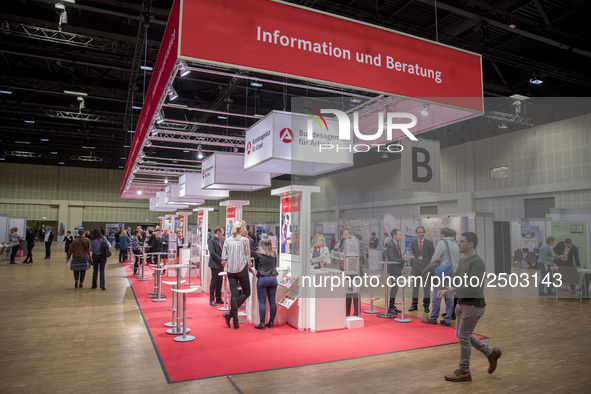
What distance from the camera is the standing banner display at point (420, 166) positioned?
14.5 ft

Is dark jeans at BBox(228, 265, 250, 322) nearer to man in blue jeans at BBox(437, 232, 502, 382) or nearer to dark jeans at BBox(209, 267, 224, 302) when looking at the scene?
dark jeans at BBox(209, 267, 224, 302)

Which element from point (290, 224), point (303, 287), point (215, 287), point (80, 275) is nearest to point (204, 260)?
point (215, 287)

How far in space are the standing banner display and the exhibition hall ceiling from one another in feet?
4.33

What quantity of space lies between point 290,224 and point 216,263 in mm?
1880

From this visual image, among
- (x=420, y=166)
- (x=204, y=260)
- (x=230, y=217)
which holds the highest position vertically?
(x=420, y=166)

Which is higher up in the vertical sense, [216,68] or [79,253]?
[216,68]

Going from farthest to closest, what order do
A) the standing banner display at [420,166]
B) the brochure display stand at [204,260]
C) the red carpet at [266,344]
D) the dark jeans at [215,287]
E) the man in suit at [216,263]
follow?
1. the brochure display stand at [204,260]
2. the dark jeans at [215,287]
3. the man in suit at [216,263]
4. the standing banner display at [420,166]
5. the red carpet at [266,344]

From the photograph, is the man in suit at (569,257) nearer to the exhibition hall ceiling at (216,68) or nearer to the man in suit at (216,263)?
the exhibition hall ceiling at (216,68)

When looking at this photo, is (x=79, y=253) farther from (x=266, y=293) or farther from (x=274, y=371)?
(x=274, y=371)

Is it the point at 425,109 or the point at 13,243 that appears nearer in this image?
the point at 425,109

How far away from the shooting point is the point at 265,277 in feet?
18.0

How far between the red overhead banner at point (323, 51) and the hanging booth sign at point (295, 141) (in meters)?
2.56

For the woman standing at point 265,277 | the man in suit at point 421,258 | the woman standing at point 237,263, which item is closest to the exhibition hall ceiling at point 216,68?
the woman standing at point 237,263

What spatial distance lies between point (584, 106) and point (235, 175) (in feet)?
34.1
